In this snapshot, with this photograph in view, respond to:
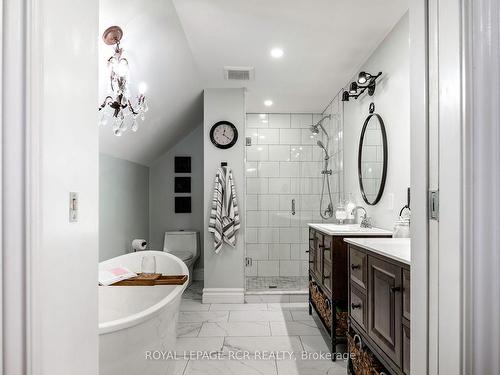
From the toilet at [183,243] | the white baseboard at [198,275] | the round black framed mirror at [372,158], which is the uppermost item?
the round black framed mirror at [372,158]

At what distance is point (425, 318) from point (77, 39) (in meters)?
1.07

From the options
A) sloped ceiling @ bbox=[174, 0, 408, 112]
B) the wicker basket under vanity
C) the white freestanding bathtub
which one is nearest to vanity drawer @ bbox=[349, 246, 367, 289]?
the wicker basket under vanity

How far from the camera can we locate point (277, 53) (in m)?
2.89

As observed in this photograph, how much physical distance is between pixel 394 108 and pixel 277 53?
1120mm

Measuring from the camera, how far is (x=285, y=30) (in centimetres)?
250

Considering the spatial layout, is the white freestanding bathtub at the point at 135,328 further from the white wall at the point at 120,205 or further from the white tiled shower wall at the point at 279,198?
the white tiled shower wall at the point at 279,198

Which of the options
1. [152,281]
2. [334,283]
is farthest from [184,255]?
[334,283]

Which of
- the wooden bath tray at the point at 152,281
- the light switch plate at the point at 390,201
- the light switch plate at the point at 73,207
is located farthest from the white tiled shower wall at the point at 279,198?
the light switch plate at the point at 73,207

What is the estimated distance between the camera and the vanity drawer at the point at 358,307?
1820mm

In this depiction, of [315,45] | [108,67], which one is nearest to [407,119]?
[315,45]

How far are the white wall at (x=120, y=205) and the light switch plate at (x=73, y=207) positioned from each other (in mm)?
2416

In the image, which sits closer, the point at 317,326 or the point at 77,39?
the point at 77,39

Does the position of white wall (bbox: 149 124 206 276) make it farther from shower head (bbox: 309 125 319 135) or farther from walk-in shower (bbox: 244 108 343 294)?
shower head (bbox: 309 125 319 135)
